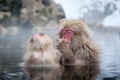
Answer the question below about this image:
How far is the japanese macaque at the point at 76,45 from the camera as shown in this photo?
500 cm

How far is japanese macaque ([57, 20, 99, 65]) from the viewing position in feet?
16.4

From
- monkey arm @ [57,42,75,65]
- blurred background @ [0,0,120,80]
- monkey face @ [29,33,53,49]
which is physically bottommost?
monkey arm @ [57,42,75,65]

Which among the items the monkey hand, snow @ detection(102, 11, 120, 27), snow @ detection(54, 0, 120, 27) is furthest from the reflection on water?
snow @ detection(54, 0, 120, 27)

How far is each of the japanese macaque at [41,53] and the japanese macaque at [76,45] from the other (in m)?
0.16

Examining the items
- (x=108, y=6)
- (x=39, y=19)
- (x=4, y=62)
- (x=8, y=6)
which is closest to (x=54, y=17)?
(x=39, y=19)

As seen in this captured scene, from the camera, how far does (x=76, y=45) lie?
5.11 m

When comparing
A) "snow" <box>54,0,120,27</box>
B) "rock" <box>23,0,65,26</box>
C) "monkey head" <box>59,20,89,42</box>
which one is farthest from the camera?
"snow" <box>54,0,120,27</box>

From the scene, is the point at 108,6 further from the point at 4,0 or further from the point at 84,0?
the point at 4,0

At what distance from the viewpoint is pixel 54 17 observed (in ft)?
96.3

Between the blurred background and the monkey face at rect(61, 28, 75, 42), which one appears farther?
the blurred background

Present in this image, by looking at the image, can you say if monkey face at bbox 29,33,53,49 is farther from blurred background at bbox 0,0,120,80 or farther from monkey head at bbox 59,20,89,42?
blurred background at bbox 0,0,120,80

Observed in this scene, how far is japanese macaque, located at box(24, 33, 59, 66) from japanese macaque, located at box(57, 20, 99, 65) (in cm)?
16

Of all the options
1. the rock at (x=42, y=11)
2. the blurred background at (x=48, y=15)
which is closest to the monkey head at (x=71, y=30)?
the blurred background at (x=48, y=15)

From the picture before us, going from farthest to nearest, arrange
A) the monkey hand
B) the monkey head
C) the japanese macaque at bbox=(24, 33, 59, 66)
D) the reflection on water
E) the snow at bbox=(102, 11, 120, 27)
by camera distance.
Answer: the snow at bbox=(102, 11, 120, 27) → the monkey head → the monkey hand → the japanese macaque at bbox=(24, 33, 59, 66) → the reflection on water
